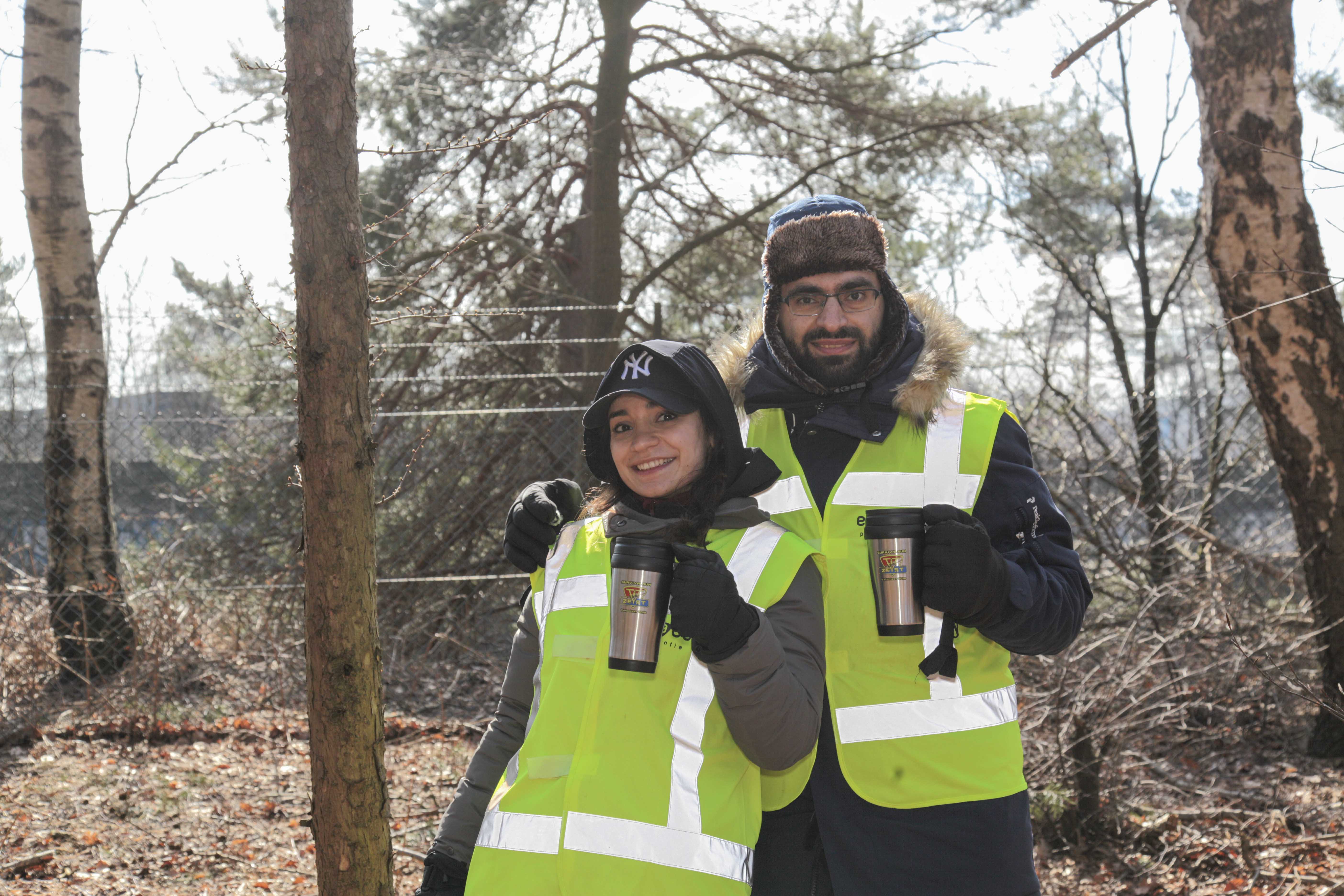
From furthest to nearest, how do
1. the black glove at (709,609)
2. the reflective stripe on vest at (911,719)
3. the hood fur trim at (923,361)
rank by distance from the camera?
1. the hood fur trim at (923,361)
2. the reflective stripe on vest at (911,719)
3. the black glove at (709,609)

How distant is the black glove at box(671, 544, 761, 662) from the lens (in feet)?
5.25

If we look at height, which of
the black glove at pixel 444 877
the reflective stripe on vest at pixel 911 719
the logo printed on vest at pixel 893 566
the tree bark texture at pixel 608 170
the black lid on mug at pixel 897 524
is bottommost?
the black glove at pixel 444 877

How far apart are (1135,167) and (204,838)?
30.7 feet

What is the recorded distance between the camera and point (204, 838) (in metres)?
4.36

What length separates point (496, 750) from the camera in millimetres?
2061

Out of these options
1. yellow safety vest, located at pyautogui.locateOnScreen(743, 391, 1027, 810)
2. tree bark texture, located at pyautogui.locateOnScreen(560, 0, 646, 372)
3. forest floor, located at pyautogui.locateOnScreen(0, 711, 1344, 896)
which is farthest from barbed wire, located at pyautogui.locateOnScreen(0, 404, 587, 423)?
yellow safety vest, located at pyautogui.locateOnScreen(743, 391, 1027, 810)

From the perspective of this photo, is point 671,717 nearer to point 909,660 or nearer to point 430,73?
point 909,660

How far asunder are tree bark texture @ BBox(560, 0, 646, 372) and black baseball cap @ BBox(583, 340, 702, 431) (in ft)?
23.2

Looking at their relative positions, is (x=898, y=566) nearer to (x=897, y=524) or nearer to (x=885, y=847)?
(x=897, y=524)

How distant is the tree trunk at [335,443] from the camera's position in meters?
2.13

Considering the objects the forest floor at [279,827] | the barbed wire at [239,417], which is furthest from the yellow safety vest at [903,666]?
the barbed wire at [239,417]

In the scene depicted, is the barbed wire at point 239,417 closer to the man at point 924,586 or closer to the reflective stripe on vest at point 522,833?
the man at point 924,586

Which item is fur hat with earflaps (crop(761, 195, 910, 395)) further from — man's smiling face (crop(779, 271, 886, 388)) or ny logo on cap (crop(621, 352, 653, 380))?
ny logo on cap (crop(621, 352, 653, 380))

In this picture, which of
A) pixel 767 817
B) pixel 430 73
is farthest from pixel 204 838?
pixel 430 73
